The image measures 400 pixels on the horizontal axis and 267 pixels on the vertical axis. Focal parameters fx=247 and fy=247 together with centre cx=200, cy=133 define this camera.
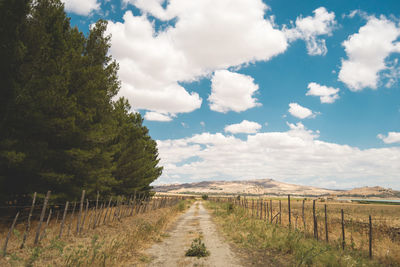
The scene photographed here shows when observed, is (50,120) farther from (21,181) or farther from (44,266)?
(44,266)

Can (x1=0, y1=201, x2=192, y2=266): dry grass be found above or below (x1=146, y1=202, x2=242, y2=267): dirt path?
above

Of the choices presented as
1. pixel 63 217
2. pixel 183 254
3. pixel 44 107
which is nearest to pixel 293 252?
pixel 183 254

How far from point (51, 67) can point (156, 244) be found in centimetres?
1070

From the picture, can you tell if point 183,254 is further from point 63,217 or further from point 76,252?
point 63,217

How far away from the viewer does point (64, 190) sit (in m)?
14.9

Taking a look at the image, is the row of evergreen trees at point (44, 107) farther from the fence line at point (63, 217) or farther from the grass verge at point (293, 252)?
the grass verge at point (293, 252)

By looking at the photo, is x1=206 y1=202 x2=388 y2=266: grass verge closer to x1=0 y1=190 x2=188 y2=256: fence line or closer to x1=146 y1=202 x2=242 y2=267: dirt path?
x1=146 y1=202 x2=242 y2=267: dirt path

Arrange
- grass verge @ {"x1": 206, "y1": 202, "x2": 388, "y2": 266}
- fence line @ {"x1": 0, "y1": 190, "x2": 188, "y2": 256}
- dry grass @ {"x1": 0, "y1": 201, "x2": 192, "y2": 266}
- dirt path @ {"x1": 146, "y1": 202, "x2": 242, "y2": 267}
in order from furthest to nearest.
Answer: fence line @ {"x1": 0, "y1": 190, "x2": 188, "y2": 256}
dirt path @ {"x1": 146, "y1": 202, "x2": 242, "y2": 267}
grass verge @ {"x1": 206, "y1": 202, "x2": 388, "y2": 266}
dry grass @ {"x1": 0, "y1": 201, "x2": 192, "y2": 266}

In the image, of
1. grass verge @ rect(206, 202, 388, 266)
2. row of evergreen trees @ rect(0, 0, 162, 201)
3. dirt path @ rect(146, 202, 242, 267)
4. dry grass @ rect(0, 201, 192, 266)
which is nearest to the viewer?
dry grass @ rect(0, 201, 192, 266)

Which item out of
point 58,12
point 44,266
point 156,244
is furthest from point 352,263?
point 58,12

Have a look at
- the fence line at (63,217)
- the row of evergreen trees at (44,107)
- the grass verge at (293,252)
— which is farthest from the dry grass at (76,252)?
the grass verge at (293,252)

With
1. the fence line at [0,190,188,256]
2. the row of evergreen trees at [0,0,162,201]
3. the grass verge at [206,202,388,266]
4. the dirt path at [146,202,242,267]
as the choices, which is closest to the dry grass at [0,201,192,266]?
the fence line at [0,190,188,256]

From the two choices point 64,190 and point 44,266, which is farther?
point 64,190

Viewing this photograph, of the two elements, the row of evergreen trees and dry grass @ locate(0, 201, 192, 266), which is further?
the row of evergreen trees
